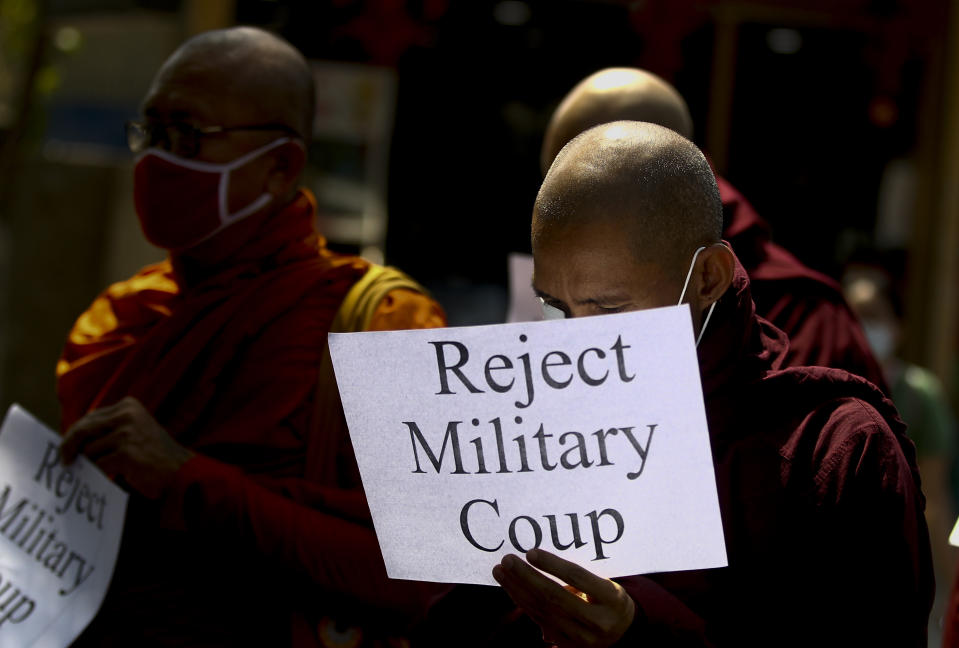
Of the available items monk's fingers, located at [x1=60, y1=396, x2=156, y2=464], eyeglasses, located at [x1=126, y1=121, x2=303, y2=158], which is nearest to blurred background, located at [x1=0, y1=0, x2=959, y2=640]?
eyeglasses, located at [x1=126, y1=121, x2=303, y2=158]

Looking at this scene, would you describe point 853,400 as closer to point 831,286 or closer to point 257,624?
point 831,286

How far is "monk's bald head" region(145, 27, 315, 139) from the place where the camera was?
2.51 meters

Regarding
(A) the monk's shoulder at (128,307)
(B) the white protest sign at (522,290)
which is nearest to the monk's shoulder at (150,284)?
(A) the monk's shoulder at (128,307)

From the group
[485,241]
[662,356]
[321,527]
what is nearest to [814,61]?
[485,241]

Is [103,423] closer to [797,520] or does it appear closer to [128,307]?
[128,307]

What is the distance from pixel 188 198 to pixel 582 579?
4.63 ft

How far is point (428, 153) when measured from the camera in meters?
5.60

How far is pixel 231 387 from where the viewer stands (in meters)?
2.28

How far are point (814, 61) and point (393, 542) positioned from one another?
512cm

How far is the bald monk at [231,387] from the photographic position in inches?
84.4

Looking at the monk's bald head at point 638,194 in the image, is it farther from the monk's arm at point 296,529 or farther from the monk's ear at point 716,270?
the monk's arm at point 296,529

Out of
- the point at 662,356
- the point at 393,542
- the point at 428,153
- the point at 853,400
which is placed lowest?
the point at 428,153

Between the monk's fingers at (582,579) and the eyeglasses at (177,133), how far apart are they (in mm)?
1416

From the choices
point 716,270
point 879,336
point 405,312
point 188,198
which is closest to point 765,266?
point 405,312
